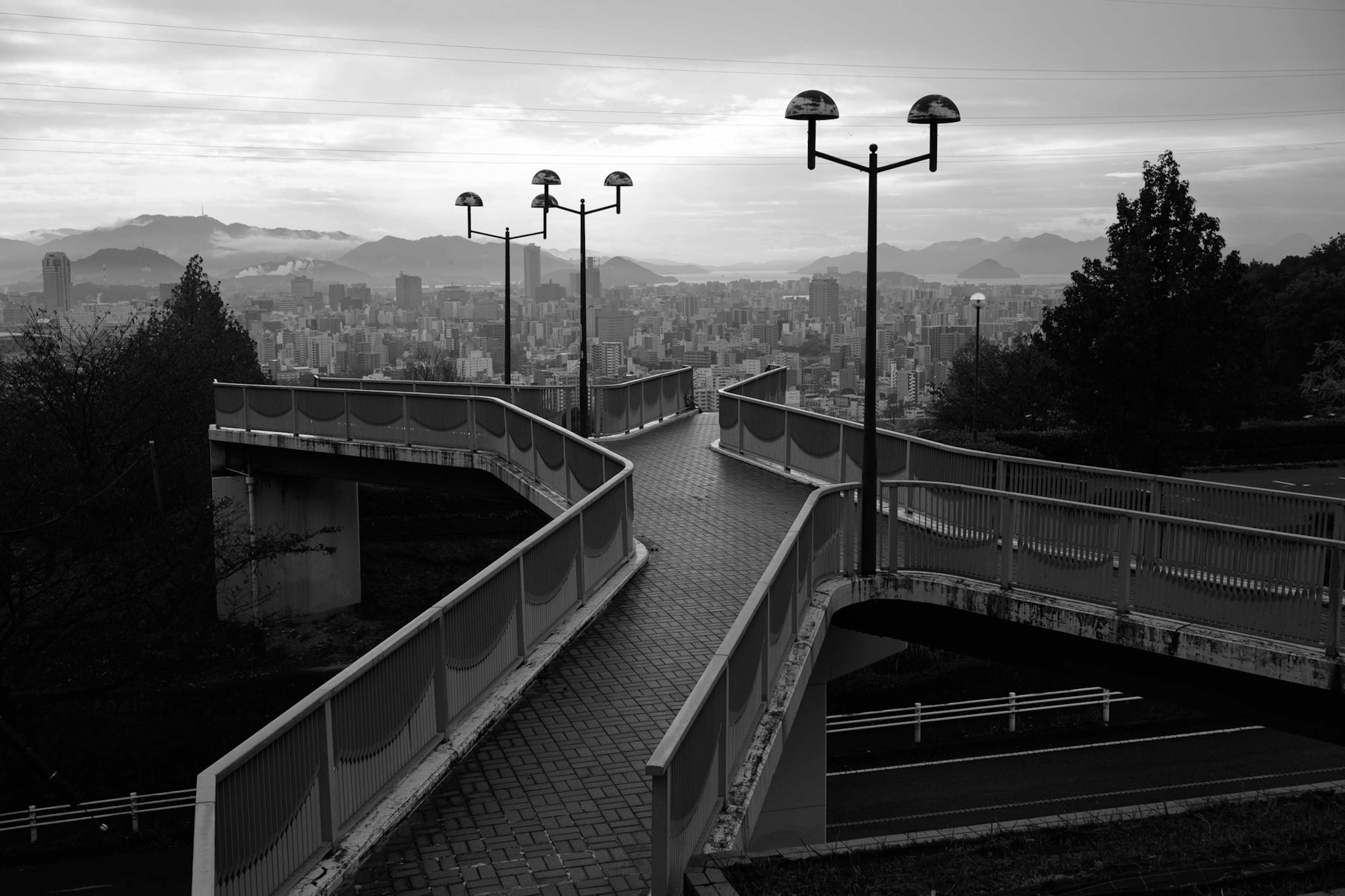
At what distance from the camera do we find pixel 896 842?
26.9 feet

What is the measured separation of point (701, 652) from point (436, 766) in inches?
139

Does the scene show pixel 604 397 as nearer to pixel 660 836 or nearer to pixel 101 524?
pixel 101 524

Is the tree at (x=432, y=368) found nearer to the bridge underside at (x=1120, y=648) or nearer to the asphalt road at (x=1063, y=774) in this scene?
the asphalt road at (x=1063, y=774)

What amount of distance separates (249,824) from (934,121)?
9868mm

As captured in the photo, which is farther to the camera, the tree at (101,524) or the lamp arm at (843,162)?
the tree at (101,524)

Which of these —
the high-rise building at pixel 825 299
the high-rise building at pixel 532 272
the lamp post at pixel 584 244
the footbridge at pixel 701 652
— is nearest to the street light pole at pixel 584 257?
the lamp post at pixel 584 244

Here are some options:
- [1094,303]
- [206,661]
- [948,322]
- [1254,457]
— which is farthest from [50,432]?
[948,322]

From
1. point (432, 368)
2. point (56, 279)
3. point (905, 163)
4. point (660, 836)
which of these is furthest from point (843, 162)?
point (56, 279)

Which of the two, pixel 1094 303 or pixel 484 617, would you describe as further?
pixel 1094 303

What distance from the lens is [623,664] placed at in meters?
11.0

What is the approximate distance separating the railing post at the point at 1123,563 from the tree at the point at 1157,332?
1645 cm

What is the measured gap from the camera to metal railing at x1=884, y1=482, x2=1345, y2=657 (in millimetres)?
10484

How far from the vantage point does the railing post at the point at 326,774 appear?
22.8 feet

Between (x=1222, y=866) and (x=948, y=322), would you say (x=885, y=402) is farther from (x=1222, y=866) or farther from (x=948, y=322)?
(x=1222, y=866)
